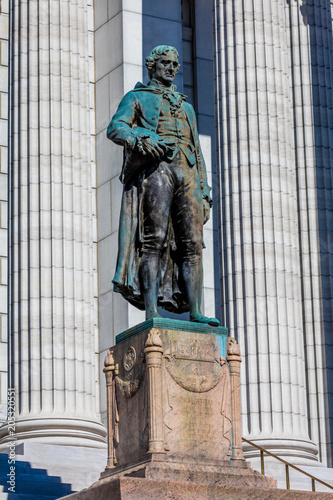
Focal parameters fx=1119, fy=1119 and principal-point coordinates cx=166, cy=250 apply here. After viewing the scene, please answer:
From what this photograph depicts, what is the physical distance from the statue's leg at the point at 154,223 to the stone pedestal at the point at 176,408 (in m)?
0.75

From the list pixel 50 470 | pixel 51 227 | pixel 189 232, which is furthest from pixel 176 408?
pixel 51 227

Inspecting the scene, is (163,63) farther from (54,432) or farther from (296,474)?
(296,474)

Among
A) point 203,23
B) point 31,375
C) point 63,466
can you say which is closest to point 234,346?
point 63,466

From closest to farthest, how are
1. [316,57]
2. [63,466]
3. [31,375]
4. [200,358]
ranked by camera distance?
1. [200,358]
2. [63,466]
3. [31,375]
4. [316,57]

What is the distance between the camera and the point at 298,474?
22.9 metres

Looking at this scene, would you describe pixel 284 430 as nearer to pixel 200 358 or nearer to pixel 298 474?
pixel 298 474

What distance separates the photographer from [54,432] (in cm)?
2217

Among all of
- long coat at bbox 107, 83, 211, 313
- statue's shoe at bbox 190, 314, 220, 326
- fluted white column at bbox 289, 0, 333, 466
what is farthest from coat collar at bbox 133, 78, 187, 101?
fluted white column at bbox 289, 0, 333, 466

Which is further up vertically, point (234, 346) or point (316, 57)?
point (316, 57)

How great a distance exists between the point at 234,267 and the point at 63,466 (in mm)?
6894

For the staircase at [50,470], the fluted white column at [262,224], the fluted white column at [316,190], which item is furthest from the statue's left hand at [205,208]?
the fluted white column at [316,190]

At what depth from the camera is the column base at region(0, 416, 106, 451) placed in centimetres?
2216

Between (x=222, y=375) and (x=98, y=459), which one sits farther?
(x=98, y=459)

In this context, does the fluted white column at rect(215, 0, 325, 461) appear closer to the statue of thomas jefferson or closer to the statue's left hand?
the statue's left hand
